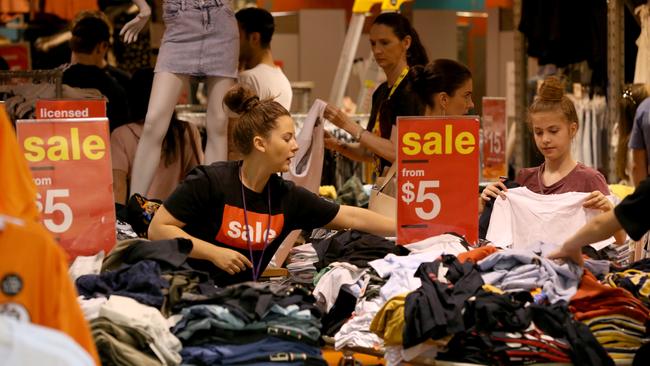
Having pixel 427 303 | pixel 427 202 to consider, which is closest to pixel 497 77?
pixel 427 202

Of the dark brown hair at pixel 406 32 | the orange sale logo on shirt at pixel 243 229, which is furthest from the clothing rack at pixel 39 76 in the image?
the orange sale logo on shirt at pixel 243 229

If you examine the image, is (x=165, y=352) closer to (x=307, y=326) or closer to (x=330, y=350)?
(x=307, y=326)

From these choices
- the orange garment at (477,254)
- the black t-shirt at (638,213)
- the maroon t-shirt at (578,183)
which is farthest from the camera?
the maroon t-shirt at (578,183)

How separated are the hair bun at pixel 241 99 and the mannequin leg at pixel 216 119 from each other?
1135 millimetres

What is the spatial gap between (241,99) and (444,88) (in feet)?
4.29

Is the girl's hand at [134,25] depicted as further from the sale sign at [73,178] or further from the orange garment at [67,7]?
the orange garment at [67,7]

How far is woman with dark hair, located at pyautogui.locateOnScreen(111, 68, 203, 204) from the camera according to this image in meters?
6.10

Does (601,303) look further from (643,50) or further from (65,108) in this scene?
(643,50)

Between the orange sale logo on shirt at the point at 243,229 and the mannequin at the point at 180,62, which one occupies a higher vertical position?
the mannequin at the point at 180,62

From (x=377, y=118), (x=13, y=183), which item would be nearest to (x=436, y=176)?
(x=377, y=118)

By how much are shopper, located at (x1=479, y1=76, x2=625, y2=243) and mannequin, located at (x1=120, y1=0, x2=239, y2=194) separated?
1583 mm

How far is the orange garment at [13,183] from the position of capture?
2904 mm

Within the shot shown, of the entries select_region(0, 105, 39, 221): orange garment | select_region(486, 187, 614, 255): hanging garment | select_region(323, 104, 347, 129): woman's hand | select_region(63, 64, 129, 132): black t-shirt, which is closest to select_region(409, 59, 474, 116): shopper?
select_region(323, 104, 347, 129): woman's hand

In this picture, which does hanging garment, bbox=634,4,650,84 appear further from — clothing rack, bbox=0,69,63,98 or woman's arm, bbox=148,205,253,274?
woman's arm, bbox=148,205,253,274
